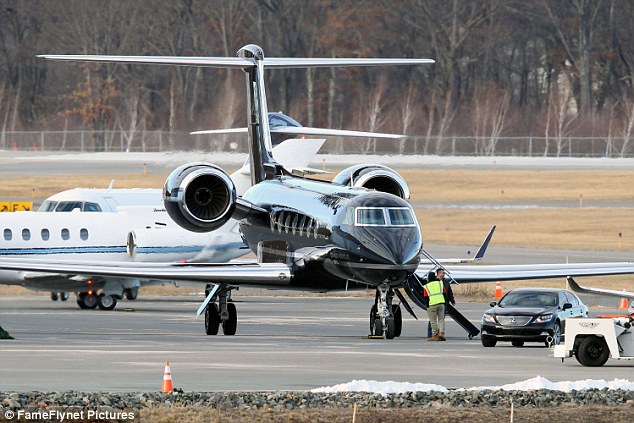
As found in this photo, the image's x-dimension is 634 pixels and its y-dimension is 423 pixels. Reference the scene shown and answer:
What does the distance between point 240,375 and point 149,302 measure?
82.6 ft

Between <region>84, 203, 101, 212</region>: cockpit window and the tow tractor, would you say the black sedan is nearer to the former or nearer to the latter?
the tow tractor

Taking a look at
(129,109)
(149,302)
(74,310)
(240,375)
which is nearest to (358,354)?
(240,375)

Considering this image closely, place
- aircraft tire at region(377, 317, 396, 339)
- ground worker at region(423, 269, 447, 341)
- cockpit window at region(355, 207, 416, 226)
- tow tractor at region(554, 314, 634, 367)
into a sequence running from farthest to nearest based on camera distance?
ground worker at region(423, 269, 447, 341)
aircraft tire at region(377, 317, 396, 339)
cockpit window at region(355, 207, 416, 226)
tow tractor at region(554, 314, 634, 367)

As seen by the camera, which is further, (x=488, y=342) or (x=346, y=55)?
(x=346, y=55)

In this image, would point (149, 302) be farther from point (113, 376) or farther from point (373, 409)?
point (373, 409)

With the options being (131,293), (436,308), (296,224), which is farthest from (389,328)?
(131,293)

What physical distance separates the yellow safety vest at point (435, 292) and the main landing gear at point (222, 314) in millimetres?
4538

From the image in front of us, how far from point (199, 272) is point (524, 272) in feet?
23.5

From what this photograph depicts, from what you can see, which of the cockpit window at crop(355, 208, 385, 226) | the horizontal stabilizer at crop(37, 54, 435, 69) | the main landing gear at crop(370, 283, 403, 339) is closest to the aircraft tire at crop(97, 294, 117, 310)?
the horizontal stabilizer at crop(37, 54, 435, 69)

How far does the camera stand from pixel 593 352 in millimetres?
24078

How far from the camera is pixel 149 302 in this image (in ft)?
151

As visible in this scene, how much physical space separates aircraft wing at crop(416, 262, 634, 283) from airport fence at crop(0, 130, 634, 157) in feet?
175

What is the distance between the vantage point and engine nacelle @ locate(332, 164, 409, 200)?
3434 centimetres

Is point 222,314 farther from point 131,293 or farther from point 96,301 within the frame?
point 131,293
